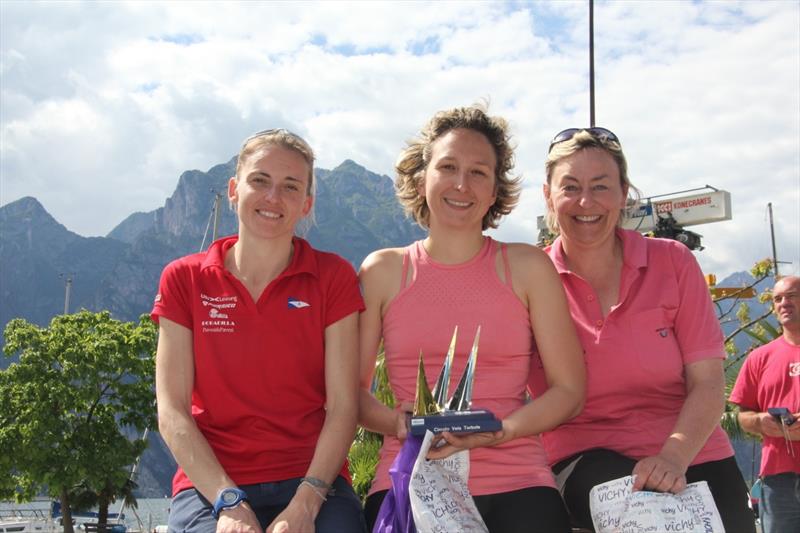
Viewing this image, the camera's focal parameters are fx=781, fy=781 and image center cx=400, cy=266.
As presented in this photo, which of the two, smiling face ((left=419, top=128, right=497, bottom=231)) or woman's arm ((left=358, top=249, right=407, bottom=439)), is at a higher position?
smiling face ((left=419, top=128, right=497, bottom=231))

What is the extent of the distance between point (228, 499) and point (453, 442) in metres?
0.97

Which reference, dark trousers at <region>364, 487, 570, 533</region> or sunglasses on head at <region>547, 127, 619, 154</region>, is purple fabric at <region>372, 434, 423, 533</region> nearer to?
dark trousers at <region>364, 487, 570, 533</region>

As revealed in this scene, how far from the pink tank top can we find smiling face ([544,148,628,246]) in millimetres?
448

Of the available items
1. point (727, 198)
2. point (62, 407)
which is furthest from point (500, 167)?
point (727, 198)

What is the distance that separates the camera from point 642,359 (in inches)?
144

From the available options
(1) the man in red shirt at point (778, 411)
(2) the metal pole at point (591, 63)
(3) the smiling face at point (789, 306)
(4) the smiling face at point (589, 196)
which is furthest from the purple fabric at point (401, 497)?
(2) the metal pole at point (591, 63)

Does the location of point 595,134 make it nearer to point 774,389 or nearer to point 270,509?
point 270,509

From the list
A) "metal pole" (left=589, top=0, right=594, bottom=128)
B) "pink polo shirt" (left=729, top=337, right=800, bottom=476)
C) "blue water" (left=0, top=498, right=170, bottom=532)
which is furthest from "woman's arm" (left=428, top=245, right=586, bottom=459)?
"blue water" (left=0, top=498, right=170, bottom=532)

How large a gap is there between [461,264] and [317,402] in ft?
3.15

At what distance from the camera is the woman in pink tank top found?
3.35 metres

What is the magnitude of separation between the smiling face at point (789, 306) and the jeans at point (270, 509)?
4.57 meters

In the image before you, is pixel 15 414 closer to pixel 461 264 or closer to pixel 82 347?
pixel 82 347

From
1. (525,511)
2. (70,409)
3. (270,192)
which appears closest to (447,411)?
(525,511)

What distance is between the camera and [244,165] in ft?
12.8
